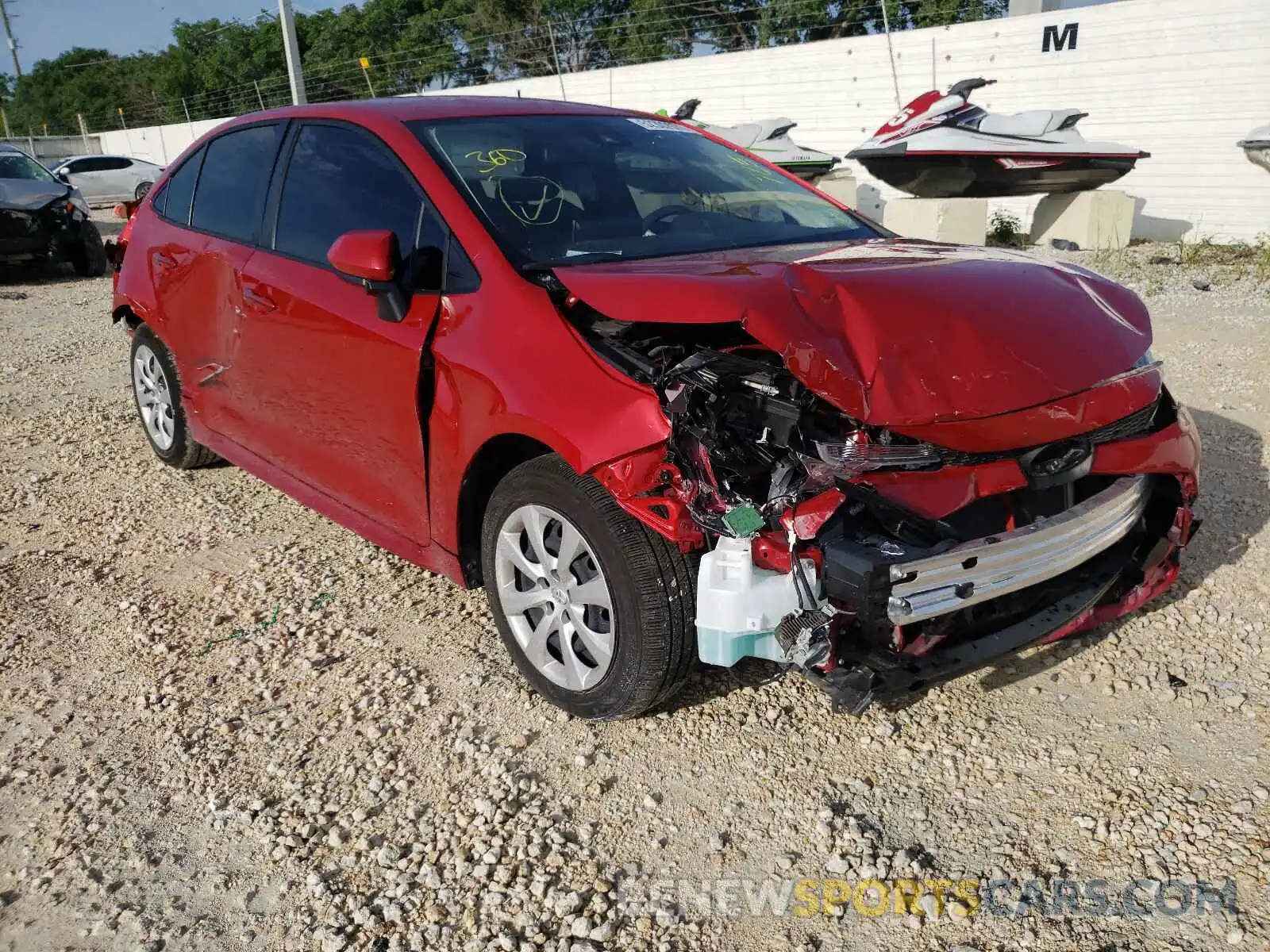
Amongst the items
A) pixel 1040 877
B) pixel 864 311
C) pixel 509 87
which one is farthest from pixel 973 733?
pixel 509 87

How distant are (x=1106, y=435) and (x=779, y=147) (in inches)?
435

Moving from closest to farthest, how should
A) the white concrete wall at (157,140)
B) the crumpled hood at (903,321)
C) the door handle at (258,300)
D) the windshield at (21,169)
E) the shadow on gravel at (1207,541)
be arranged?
the crumpled hood at (903,321) → the shadow on gravel at (1207,541) → the door handle at (258,300) → the windshield at (21,169) → the white concrete wall at (157,140)

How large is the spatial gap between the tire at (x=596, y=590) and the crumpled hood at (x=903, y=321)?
521 millimetres

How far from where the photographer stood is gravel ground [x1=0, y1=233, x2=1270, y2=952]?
6.97ft

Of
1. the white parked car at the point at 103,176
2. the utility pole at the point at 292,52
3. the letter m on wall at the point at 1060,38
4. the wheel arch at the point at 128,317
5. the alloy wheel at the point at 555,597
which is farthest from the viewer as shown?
the white parked car at the point at 103,176

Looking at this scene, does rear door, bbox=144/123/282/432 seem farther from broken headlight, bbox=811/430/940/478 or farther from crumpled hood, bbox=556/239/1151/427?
broken headlight, bbox=811/430/940/478

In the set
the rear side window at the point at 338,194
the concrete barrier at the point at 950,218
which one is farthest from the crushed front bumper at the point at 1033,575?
the concrete barrier at the point at 950,218

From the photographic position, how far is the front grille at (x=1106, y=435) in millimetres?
2387

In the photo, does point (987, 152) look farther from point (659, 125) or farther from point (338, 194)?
→ point (338, 194)

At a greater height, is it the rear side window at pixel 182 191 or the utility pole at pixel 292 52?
the utility pole at pixel 292 52

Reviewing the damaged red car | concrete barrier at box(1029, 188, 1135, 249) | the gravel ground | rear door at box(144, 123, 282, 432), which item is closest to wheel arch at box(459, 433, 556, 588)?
the damaged red car

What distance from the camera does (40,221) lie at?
11.3 meters

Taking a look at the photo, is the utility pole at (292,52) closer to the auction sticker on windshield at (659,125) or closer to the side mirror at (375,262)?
the auction sticker on windshield at (659,125)

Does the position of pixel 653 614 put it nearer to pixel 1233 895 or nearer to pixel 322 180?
pixel 1233 895
